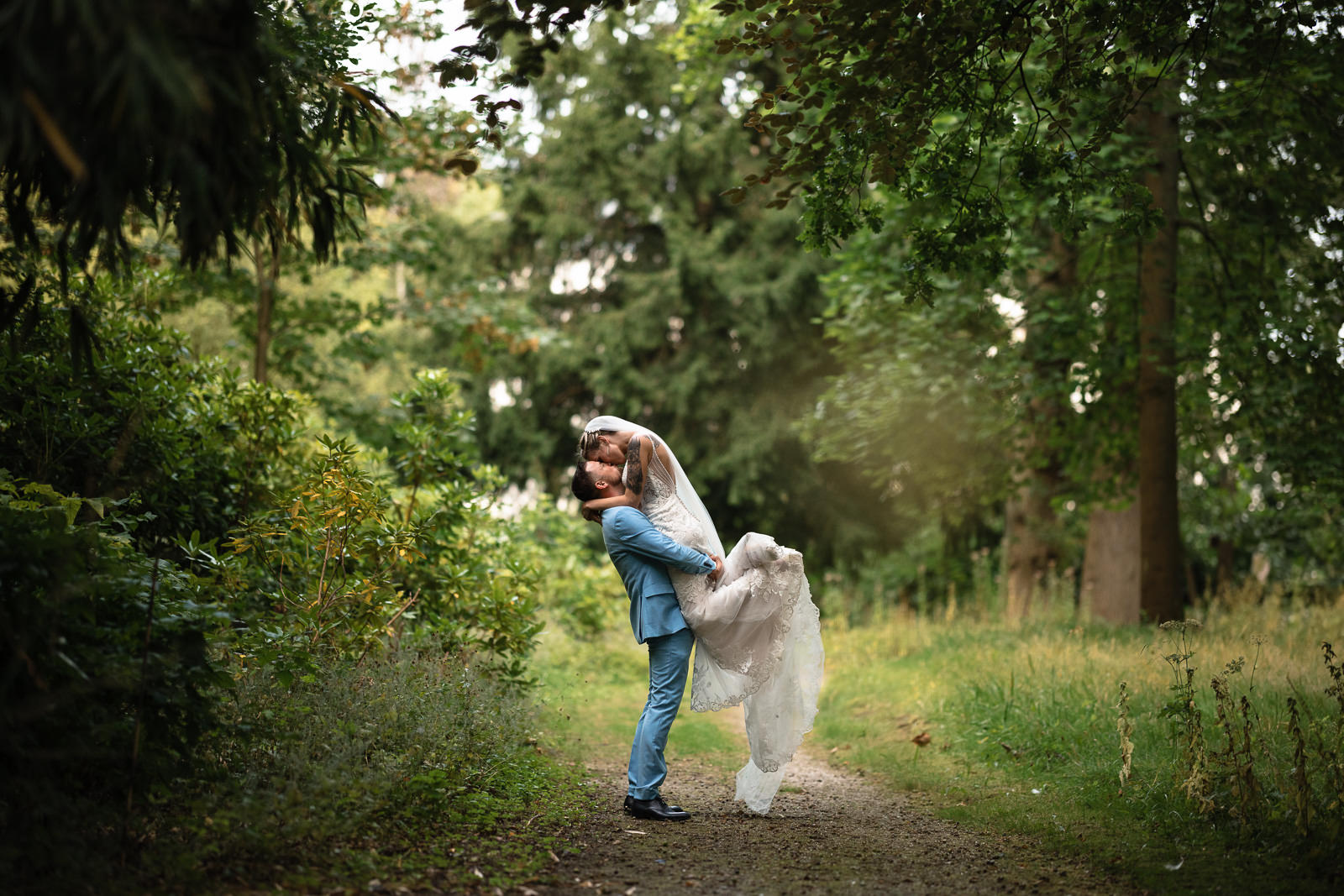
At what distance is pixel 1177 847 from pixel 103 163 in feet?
17.6

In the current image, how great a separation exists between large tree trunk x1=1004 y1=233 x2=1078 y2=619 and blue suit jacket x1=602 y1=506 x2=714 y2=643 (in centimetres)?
675

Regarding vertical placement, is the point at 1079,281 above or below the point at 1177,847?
above

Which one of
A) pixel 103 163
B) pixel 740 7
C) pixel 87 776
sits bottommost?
pixel 87 776

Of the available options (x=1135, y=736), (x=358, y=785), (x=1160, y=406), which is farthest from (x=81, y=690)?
(x=1160, y=406)

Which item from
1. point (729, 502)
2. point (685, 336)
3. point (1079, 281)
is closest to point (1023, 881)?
point (1079, 281)

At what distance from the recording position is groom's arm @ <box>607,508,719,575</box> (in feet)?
17.6

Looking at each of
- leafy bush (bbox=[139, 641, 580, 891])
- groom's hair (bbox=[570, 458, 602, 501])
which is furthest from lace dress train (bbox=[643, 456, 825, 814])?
leafy bush (bbox=[139, 641, 580, 891])

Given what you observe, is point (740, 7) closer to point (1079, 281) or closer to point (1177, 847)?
point (1177, 847)

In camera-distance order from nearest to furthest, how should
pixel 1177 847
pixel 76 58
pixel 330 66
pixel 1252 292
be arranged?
pixel 76 58
pixel 1177 847
pixel 330 66
pixel 1252 292

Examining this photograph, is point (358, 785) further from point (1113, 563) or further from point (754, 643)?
point (1113, 563)

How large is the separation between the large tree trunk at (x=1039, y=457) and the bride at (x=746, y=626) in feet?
20.7

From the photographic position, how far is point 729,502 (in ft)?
61.6

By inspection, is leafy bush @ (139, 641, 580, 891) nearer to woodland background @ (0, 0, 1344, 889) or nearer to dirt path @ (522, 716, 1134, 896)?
woodland background @ (0, 0, 1344, 889)

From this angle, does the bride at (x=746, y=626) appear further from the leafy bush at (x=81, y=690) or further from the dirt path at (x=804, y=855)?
the leafy bush at (x=81, y=690)
